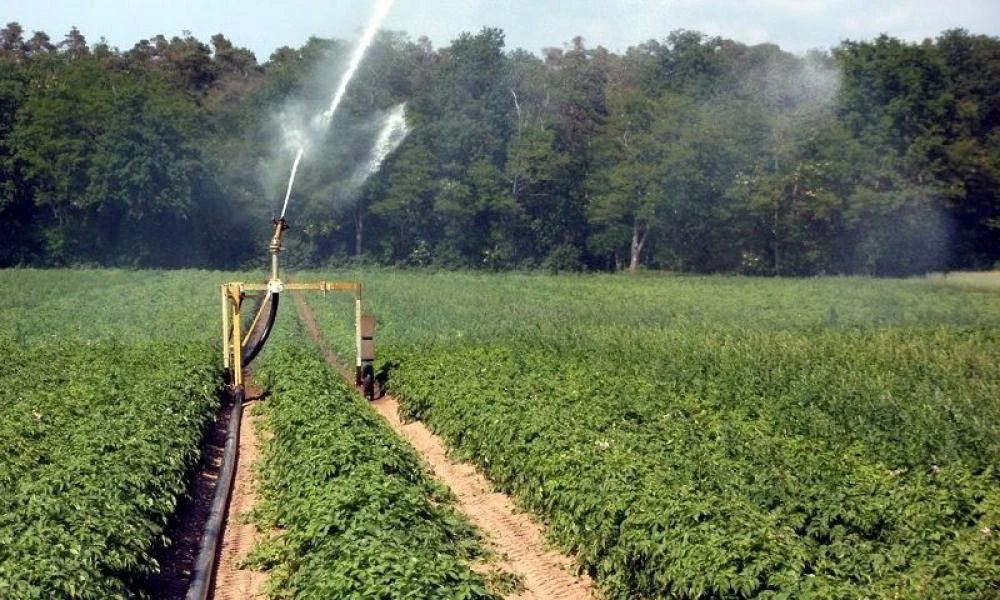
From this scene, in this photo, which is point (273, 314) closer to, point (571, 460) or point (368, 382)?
point (368, 382)

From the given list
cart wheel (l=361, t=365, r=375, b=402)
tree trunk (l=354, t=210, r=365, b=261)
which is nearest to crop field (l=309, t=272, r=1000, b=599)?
cart wheel (l=361, t=365, r=375, b=402)

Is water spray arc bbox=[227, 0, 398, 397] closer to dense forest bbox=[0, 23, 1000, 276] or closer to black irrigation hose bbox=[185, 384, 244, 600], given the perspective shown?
black irrigation hose bbox=[185, 384, 244, 600]

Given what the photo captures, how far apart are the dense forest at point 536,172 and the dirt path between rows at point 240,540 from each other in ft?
152

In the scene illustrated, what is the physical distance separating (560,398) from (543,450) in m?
3.01

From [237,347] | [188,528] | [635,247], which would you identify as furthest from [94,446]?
[635,247]

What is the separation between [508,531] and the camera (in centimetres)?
1324

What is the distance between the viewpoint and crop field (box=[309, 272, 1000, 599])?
9.48 metres

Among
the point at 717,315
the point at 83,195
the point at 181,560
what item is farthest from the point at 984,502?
the point at 83,195

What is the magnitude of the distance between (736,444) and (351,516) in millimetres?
5094

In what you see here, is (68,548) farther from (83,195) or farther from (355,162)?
(83,195)

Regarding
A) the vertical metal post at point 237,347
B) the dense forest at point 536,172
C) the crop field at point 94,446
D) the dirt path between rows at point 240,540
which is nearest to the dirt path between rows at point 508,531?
the dirt path between rows at point 240,540

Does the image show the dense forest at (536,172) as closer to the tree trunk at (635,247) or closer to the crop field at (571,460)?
the tree trunk at (635,247)

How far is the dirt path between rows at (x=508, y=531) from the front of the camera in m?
11.4

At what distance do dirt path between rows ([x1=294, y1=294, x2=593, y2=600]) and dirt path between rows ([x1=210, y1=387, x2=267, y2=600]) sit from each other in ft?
8.32
